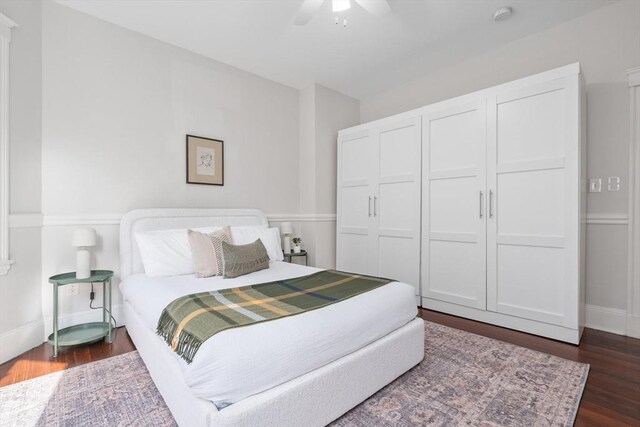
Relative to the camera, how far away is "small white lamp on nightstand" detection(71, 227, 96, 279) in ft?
7.91

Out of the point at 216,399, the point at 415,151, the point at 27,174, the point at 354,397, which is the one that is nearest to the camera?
the point at 216,399

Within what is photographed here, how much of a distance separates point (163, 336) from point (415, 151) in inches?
118

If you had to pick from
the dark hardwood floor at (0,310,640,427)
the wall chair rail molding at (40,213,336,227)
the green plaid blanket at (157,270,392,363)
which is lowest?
the dark hardwood floor at (0,310,640,427)

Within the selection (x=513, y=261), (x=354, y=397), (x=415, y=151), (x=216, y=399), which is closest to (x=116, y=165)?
(x=216, y=399)

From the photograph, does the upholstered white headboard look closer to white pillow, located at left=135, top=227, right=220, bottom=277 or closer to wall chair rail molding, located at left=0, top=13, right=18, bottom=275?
white pillow, located at left=135, top=227, right=220, bottom=277

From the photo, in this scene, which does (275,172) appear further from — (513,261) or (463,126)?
(513,261)

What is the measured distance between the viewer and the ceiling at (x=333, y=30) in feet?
8.68

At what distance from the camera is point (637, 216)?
2600 millimetres

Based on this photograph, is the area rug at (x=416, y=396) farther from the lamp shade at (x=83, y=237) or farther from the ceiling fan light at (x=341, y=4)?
the ceiling fan light at (x=341, y=4)

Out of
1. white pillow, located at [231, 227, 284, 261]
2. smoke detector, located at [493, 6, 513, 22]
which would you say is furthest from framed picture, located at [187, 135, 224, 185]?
smoke detector, located at [493, 6, 513, 22]

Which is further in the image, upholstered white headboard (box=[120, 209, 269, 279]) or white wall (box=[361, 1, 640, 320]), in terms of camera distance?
upholstered white headboard (box=[120, 209, 269, 279])

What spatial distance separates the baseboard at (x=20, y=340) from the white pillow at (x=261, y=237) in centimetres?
164

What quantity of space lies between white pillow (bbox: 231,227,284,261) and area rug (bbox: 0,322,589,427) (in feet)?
4.20

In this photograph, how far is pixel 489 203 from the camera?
116 inches
